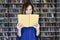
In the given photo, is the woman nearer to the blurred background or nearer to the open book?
the open book

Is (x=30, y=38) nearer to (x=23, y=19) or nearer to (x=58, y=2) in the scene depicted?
(x=23, y=19)

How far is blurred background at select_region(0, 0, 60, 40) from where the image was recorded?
15.4 ft

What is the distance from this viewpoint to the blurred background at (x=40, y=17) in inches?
185

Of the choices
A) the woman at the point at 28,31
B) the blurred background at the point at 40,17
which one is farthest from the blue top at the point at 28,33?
the blurred background at the point at 40,17

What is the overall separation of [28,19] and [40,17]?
1199mm

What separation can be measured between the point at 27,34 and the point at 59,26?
1.31 metres

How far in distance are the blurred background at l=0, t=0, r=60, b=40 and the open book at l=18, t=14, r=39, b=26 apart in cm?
118

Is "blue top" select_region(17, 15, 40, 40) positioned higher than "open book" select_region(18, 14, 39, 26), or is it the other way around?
"open book" select_region(18, 14, 39, 26)

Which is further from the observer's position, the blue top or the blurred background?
the blurred background

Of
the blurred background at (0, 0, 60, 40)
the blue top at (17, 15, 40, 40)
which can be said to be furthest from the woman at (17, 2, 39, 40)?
the blurred background at (0, 0, 60, 40)

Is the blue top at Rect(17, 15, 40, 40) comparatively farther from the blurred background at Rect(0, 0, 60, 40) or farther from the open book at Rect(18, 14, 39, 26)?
the blurred background at Rect(0, 0, 60, 40)

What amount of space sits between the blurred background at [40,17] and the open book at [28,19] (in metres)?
1.18

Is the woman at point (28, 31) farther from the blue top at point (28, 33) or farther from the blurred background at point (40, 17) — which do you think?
the blurred background at point (40, 17)

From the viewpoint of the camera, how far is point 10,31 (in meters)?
4.70
